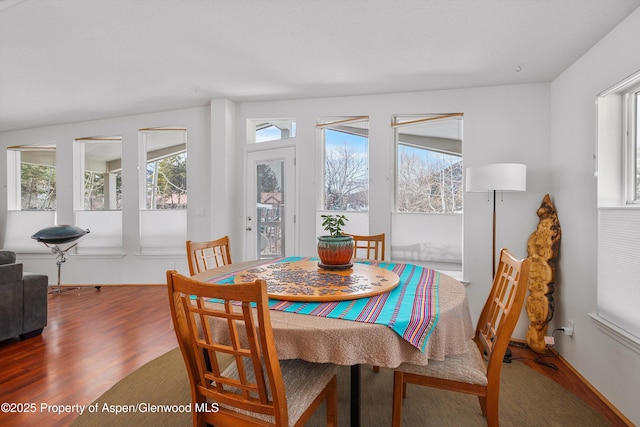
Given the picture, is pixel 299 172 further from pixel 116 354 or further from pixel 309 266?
pixel 116 354

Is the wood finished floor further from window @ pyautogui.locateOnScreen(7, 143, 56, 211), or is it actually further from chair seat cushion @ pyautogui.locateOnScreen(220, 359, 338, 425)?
window @ pyautogui.locateOnScreen(7, 143, 56, 211)

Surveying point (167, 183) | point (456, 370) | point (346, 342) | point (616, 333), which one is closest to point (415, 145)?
point (616, 333)

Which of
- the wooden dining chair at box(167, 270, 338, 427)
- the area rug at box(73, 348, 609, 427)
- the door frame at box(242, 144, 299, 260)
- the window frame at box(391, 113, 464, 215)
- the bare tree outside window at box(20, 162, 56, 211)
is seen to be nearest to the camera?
the wooden dining chair at box(167, 270, 338, 427)

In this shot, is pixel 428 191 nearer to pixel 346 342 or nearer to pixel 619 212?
pixel 619 212

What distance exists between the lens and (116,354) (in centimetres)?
279

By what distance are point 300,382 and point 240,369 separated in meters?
0.32

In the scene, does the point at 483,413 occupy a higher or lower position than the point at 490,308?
lower

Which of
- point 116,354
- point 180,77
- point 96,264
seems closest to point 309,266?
point 116,354

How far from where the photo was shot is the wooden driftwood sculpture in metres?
2.95

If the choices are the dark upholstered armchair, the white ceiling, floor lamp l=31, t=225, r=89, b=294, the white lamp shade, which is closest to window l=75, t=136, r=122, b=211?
floor lamp l=31, t=225, r=89, b=294

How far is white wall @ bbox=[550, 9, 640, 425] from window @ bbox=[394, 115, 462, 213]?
2.89 ft

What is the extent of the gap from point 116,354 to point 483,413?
2.72 metres

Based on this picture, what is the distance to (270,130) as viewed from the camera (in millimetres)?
4414

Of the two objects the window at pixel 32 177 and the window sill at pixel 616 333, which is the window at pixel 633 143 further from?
the window at pixel 32 177
